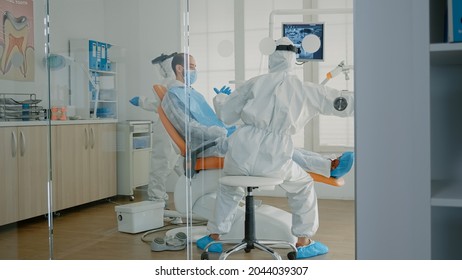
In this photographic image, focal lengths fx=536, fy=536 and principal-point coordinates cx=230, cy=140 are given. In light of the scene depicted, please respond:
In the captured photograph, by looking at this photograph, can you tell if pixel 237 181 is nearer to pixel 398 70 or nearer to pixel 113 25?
pixel 113 25

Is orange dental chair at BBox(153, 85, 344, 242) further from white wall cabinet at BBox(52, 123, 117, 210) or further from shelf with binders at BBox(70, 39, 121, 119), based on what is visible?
shelf with binders at BBox(70, 39, 121, 119)

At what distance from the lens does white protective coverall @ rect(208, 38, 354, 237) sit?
315 cm

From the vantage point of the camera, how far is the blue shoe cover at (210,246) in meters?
3.25

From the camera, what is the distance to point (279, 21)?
3260mm

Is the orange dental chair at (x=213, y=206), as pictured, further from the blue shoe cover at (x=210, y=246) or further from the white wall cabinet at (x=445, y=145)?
the white wall cabinet at (x=445, y=145)

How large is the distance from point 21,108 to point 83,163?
62 cm

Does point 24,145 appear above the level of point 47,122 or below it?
below

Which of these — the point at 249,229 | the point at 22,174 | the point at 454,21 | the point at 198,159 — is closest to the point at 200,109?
the point at 198,159

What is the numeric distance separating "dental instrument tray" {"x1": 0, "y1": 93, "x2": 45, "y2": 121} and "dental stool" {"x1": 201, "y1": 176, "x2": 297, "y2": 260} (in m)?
1.30

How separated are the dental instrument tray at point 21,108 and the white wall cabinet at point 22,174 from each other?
0.12m

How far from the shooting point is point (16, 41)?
127 inches

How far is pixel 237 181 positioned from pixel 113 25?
1164 millimetres

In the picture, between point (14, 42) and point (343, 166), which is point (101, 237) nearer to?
point (14, 42)

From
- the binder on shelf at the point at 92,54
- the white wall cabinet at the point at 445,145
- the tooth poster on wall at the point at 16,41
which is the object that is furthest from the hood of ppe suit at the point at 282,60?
the white wall cabinet at the point at 445,145
